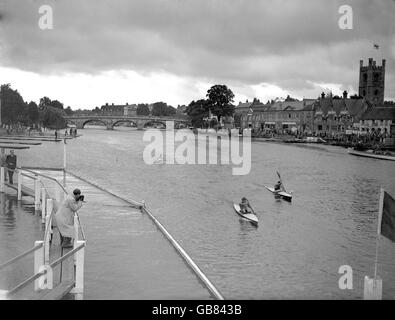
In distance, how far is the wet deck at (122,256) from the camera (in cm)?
1184

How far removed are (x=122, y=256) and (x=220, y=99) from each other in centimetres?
12573

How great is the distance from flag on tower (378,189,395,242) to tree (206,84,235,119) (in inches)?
4961

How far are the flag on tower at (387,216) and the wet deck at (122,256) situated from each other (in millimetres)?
4270

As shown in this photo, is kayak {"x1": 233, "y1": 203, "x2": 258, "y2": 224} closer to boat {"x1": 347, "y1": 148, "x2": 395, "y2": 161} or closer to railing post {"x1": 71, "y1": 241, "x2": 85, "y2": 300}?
railing post {"x1": 71, "y1": 241, "x2": 85, "y2": 300}

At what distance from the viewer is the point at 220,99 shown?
456 feet

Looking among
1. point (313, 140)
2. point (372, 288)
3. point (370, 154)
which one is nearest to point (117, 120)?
point (313, 140)

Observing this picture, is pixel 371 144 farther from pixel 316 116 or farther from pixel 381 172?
pixel 316 116

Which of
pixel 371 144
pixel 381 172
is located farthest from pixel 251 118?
pixel 381 172

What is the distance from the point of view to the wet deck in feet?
38.8

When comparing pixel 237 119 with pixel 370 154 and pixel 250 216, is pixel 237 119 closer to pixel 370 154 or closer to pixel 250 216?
pixel 370 154

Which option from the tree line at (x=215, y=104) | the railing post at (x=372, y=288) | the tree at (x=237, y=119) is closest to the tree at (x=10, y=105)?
the tree line at (x=215, y=104)

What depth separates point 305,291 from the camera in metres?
16.4

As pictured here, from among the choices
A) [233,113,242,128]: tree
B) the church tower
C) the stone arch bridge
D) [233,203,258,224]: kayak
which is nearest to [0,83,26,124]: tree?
[233,203,258,224]: kayak

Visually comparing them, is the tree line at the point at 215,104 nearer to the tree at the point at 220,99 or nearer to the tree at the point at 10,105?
the tree at the point at 220,99
